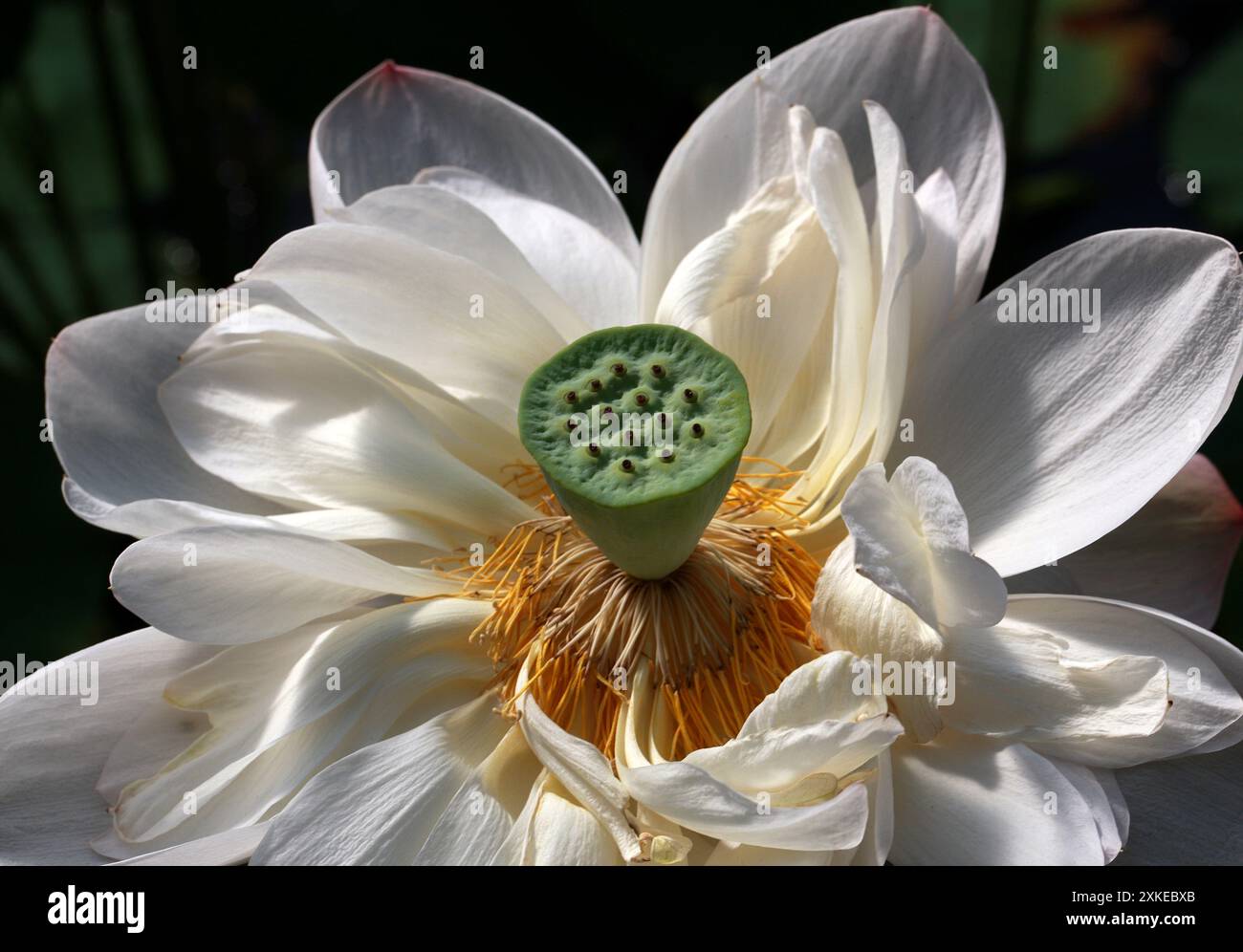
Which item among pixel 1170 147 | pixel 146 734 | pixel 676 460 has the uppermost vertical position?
pixel 1170 147

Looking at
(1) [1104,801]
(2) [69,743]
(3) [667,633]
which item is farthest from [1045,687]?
(2) [69,743]

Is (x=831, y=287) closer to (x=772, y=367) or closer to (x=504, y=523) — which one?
(x=772, y=367)

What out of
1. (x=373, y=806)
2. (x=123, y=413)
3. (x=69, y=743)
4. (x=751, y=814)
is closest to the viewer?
(x=751, y=814)

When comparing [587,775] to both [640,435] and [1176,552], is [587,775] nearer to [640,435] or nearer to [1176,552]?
[640,435]

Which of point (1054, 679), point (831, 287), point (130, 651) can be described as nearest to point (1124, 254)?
point (831, 287)

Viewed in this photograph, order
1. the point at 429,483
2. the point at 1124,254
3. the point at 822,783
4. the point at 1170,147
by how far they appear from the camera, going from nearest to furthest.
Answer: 1. the point at 822,783
2. the point at 1124,254
3. the point at 429,483
4. the point at 1170,147

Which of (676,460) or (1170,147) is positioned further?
(1170,147)

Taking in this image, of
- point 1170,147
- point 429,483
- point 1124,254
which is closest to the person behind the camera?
point 1124,254

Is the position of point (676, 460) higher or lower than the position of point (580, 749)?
higher
